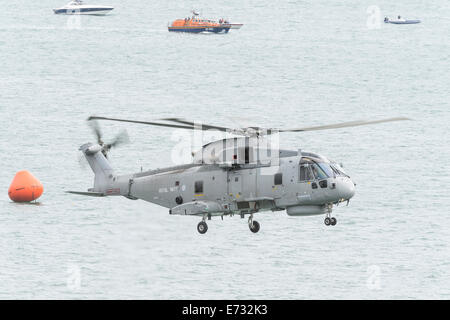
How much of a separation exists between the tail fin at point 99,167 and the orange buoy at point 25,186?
643 inches

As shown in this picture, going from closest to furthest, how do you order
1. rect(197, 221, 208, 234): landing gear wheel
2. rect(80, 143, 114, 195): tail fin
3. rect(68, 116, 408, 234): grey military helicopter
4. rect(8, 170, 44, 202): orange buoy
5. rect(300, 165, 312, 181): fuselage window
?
rect(68, 116, 408, 234): grey military helicopter < rect(300, 165, 312, 181): fuselage window < rect(197, 221, 208, 234): landing gear wheel < rect(80, 143, 114, 195): tail fin < rect(8, 170, 44, 202): orange buoy

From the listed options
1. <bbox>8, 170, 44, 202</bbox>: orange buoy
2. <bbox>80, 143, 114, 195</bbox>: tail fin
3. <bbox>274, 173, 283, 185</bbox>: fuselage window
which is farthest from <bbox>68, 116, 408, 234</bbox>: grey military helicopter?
<bbox>8, 170, 44, 202</bbox>: orange buoy

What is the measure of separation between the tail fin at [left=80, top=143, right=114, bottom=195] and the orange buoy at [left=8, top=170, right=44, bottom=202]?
53.6 ft

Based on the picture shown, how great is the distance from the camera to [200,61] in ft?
582

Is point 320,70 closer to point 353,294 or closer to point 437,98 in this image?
point 437,98

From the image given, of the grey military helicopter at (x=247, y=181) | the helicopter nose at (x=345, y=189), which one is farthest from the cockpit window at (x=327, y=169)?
the helicopter nose at (x=345, y=189)

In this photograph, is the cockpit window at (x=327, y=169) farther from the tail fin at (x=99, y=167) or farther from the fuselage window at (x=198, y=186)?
the tail fin at (x=99, y=167)

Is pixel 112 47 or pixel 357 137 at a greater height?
pixel 112 47

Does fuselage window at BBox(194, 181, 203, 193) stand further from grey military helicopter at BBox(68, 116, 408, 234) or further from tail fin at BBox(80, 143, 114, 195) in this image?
tail fin at BBox(80, 143, 114, 195)

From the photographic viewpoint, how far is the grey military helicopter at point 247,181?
42.6m

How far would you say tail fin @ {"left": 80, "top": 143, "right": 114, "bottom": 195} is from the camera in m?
49.6

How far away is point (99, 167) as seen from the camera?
1983 inches
